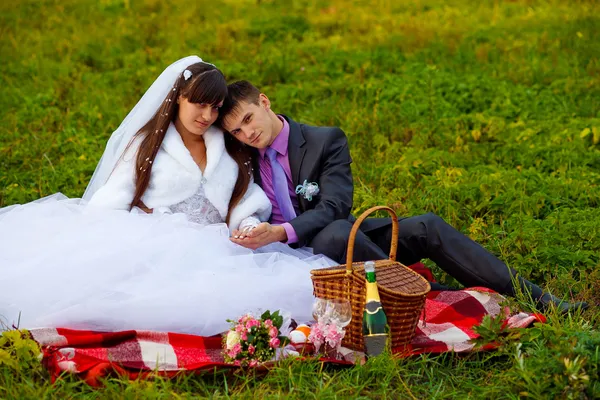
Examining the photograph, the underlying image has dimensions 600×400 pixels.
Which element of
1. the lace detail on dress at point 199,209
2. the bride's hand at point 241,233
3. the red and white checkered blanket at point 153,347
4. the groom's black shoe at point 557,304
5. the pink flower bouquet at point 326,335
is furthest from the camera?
the lace detail on dress at point 199,209

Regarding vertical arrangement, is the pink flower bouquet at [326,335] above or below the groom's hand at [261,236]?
below

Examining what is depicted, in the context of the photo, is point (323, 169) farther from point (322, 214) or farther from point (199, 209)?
point (199, 209)

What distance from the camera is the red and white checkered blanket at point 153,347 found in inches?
144

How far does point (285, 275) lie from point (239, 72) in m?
4.62

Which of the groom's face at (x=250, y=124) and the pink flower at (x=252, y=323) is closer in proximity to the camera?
the pink flower at (x=252, y=323)

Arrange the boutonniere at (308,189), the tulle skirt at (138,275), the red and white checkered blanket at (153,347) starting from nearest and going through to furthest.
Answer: the red and white checkered blanket at (153,347) → the tulle skirt at (138,275) → the boutonniere at (308,189)

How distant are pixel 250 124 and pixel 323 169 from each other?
1.87 feet

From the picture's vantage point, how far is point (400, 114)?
751cm

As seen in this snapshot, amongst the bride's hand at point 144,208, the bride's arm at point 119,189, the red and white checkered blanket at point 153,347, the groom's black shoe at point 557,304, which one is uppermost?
the bride's arm at point 119,189

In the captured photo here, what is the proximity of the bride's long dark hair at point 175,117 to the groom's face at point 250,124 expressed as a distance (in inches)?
5.4

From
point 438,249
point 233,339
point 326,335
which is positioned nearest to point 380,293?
point 326,335

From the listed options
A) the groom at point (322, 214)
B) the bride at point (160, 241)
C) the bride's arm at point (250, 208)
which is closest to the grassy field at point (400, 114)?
the bride at point (160, 241)

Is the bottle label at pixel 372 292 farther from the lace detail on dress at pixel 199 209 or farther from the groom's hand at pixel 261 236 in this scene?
the lace detail on dress at pixel 199 209

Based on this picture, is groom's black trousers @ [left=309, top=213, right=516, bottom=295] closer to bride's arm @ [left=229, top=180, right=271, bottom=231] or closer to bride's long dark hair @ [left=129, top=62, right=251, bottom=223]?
bride's arm @ [left=229, top=180, right=271, bottom=231]
